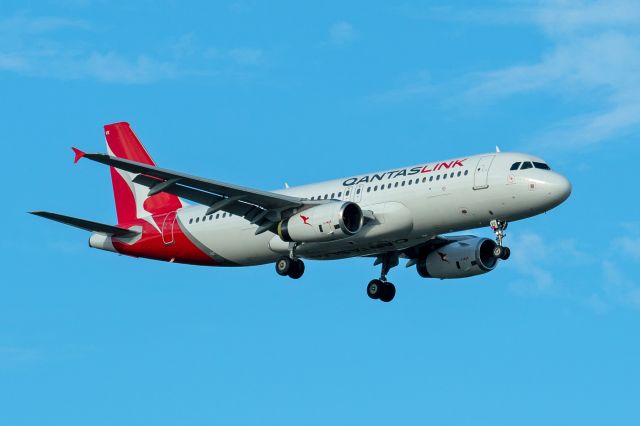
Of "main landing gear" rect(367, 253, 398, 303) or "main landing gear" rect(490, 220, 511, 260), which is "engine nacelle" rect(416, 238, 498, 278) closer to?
"main landing gear" rect(367, 253, 398, 303)

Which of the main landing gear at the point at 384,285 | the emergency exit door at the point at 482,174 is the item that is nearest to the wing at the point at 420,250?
the main landing gear at the point at 384,285

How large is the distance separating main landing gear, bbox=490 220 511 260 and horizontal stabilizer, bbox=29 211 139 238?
18.5 meters

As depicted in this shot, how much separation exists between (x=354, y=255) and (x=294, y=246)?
10.1 feet

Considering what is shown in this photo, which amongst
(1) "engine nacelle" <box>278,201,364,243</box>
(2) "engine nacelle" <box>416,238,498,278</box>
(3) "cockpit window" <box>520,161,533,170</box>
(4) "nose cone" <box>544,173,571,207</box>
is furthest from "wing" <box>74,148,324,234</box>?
(4) "nose cone" <box>544,173,571,207</box>

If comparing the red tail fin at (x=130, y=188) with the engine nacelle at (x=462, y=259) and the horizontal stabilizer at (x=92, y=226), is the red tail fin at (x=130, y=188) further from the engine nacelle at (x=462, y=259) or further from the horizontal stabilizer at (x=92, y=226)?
the engine nacelle at (x=462, y=259)

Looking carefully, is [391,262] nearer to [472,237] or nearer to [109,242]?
[472,237]

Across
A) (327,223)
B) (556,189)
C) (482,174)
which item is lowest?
(327,223)

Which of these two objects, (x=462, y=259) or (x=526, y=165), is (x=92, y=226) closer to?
A: (x=462, y=259)

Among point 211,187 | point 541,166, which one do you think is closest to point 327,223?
point 211,187

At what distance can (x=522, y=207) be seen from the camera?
60.6 metres

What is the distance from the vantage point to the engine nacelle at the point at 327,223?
204 feet

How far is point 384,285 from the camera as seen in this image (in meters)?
69.9

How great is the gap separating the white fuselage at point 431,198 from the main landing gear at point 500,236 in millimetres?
374

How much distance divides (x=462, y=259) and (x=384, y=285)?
12.8 ft
